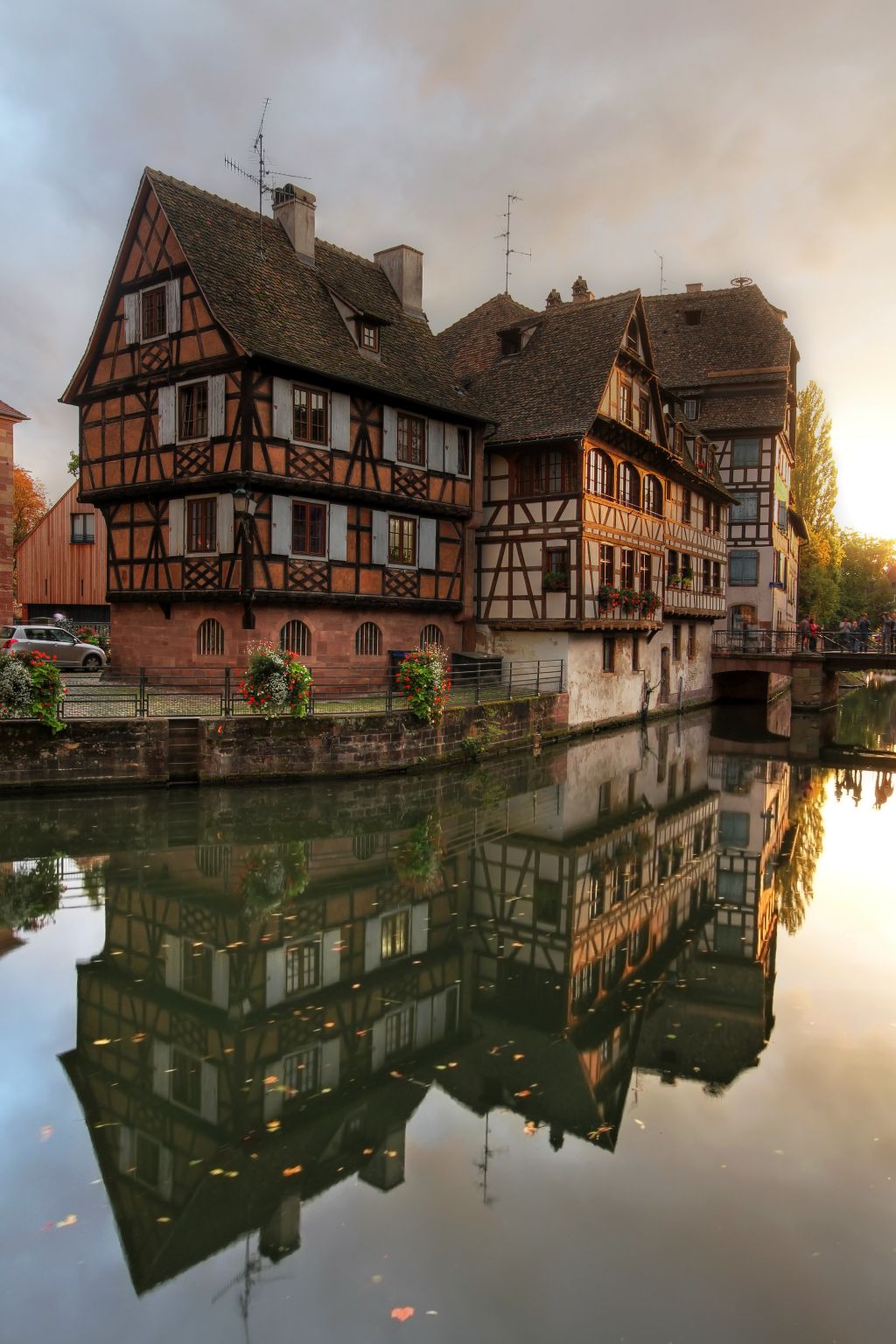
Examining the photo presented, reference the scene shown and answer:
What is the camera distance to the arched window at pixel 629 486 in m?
29.4

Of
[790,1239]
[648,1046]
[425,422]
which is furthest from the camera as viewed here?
[425,422]

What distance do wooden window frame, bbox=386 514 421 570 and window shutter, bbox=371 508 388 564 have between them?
0.36 ft

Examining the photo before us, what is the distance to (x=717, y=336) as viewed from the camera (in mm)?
44562

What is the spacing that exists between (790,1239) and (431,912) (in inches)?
247

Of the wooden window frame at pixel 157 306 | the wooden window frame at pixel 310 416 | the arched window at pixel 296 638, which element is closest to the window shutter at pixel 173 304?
the wooden window frame at pixel 157 306

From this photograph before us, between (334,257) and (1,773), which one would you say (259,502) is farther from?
(334,257)

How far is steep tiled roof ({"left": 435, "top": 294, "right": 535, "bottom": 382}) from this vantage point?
31359mm

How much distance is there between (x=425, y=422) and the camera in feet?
83.5

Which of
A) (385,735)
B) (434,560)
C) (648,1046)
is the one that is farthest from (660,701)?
(648,1046)

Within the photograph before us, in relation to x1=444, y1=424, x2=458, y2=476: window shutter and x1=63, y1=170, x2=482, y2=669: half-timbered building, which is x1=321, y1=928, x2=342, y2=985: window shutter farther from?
x1=444, y1=424, x2=458, y2=476: window shutter

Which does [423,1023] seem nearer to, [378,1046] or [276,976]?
[378,1046]

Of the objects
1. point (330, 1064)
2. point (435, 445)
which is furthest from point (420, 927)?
point (435, 445)

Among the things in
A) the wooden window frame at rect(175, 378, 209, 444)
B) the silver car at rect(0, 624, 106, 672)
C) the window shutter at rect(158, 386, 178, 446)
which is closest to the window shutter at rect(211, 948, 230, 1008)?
the wooden window frame at rect(175, 378, 209, 444)

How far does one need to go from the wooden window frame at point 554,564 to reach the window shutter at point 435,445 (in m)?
3.76
